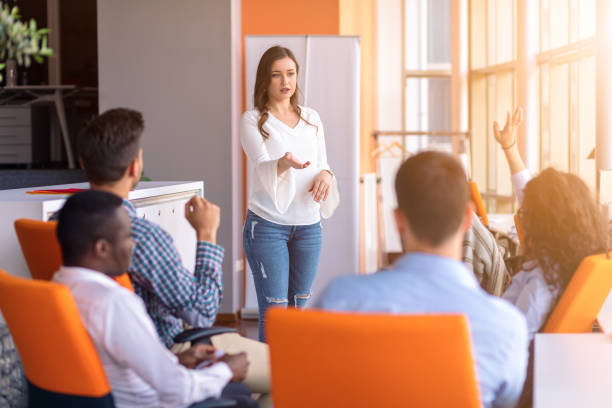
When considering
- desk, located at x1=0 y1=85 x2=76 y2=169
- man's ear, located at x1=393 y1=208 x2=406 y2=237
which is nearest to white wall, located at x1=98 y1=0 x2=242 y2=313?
desk, located at x1=0 y1=85 x2=76 y2=169

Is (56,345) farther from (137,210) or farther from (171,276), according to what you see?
(137,210)

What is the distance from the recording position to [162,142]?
5516 millimetres

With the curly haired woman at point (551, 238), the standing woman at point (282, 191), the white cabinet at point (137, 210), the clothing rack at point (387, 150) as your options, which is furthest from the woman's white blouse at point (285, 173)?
the clothing rack at point (387, 150)

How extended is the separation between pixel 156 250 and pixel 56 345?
489 millimetres

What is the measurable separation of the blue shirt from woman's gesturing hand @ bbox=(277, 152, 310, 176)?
149cm

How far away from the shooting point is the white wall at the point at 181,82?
5.42m

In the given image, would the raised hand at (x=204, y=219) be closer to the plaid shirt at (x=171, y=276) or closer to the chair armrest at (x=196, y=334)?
the plaid shirt at (x=171, y=276)

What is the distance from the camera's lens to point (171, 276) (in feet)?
6.54

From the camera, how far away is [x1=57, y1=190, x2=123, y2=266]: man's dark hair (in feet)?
5.47

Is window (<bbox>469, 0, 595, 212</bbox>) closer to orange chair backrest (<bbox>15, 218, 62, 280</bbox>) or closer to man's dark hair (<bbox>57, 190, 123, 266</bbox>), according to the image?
orange chair backrest (<bbox>15, 218, 62, 280</bbox>)

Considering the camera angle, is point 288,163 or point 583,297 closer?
point 583,297

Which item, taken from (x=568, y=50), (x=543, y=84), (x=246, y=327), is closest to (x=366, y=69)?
(x=543, y=84)

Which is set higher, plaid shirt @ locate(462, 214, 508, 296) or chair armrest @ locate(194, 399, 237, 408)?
plaid shirt @ locate(462, 214, 508, 296)

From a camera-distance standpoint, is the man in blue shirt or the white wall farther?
the white wall
